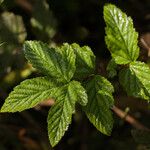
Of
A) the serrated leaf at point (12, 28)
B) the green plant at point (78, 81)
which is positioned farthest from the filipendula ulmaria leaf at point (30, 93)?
the serrated leaf at point (12, 28)

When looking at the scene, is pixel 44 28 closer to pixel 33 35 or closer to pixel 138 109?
pixel 33 35

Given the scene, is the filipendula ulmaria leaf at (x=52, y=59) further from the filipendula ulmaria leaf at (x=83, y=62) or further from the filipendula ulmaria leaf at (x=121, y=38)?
the filipendula ulmaria leaf at (x=121, y=38)

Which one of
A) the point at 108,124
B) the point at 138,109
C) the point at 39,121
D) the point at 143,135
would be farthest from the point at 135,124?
the point at 108,124

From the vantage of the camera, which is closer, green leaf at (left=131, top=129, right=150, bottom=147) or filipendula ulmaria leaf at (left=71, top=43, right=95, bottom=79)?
filipendula ulmaria leaf at (left=71, top=43, right=95, bottom=79)

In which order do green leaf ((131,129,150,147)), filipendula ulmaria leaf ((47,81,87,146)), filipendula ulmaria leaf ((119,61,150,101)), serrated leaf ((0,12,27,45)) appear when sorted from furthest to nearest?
serrated leaf ((0,12,27,45)) → green leaf ((131,129,150,147)) → filipendula ulmaria leaf ((119,61,150,101)) → filipendula ulmaria leaf ((47,81,87,146))

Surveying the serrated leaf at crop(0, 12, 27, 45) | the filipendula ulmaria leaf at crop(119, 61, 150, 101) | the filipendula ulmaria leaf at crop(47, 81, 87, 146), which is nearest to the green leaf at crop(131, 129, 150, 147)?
the filipendula ulmaria leaf at crop(119, 61, 150, 101)

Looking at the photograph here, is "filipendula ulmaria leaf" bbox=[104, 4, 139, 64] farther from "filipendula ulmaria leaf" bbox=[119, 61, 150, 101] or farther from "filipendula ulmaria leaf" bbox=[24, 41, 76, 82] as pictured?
"filipendula ulmaria leaf" bbox=[24, 41, 76, 82]
